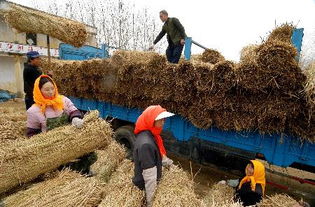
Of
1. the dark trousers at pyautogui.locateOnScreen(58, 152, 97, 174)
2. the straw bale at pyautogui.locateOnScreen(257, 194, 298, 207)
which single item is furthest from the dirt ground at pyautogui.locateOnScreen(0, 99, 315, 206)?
the dark trousers at pyautogui.locateOnScreen(58, 152, 97, 174)

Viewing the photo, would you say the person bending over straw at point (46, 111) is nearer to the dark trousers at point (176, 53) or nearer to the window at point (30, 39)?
the dark trousers at point (176, 53)

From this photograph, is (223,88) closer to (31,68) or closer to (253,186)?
(253,186)

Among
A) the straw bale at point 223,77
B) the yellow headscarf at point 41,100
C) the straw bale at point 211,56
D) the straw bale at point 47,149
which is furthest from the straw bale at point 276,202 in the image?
the straw bale at point 211,56

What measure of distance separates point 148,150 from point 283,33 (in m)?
3.00

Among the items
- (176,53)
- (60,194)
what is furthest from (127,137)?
(60,194)

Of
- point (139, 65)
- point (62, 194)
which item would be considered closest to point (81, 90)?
point (139, 65)

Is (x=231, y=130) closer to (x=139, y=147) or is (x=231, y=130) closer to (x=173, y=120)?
(x=173, y=120)

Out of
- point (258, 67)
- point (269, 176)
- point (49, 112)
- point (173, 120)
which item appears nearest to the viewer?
point (49, 112)

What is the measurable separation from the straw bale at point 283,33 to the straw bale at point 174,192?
2.59 metres

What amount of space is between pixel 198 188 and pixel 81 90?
3.95 m

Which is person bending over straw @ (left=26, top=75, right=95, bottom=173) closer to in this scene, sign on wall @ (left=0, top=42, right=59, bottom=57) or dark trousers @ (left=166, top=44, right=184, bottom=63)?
dark trousers @ (left=166, top=44, right=184, bottom=63)

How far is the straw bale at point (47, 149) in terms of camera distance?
8.48ft

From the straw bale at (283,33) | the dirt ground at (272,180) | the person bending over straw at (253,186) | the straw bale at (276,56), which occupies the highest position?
the straw bale at (283,33)

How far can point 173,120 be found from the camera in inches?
201
